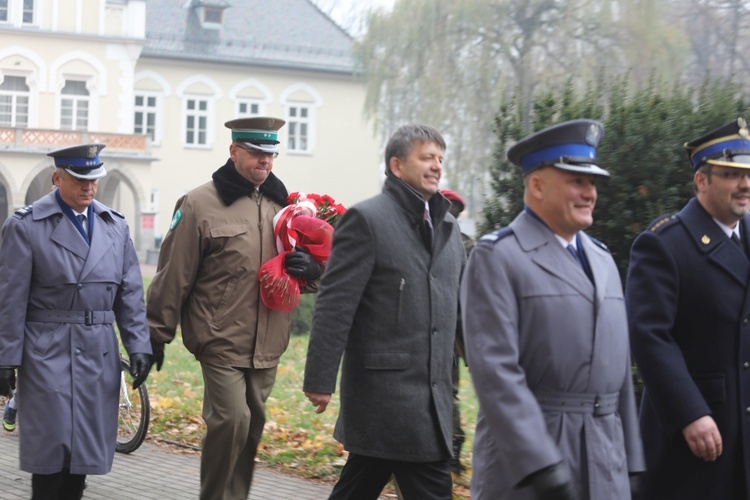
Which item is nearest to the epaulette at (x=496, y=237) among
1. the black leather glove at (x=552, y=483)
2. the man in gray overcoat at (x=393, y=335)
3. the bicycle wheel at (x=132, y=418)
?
the black leather glove at (x=552, y=483)

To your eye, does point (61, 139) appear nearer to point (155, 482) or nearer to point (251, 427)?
point (155, 482)

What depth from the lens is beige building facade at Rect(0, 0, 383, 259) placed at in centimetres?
5212

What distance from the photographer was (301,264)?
21.5 feet

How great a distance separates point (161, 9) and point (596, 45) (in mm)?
28076

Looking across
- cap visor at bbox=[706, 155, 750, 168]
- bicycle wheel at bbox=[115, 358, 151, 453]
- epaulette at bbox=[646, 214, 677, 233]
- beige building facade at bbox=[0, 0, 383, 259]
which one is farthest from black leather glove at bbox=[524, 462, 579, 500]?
beige building facade at bbox=[0, 0, 383, 259]

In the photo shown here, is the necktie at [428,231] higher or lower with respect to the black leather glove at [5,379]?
higher

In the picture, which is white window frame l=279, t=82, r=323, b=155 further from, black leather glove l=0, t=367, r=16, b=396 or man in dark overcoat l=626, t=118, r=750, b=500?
man in dark overcoat l=626, t=118, r=750, b=500

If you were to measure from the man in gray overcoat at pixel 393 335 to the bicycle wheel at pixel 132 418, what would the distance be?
12.8ft

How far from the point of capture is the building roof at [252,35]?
5716 centimetres

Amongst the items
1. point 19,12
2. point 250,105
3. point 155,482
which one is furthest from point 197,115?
point 155,482

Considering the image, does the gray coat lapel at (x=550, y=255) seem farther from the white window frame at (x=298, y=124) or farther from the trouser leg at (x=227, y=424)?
the white window frame at (x=298, y=124)

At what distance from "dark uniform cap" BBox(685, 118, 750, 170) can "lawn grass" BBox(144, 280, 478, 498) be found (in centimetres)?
336

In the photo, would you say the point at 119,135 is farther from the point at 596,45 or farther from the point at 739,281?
the point at 739,281

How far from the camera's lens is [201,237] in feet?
21.5
